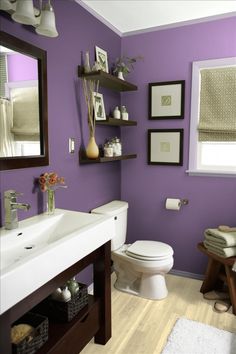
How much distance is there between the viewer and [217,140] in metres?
2.51

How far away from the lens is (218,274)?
2.39 m

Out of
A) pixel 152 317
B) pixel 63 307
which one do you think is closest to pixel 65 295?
pixel 63 307

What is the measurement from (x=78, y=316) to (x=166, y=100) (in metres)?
1.98

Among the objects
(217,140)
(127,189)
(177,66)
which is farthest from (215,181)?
(177,66)

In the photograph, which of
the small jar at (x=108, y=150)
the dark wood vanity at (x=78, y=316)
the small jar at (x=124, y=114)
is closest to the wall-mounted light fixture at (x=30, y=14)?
the small jar at (x=108, y=150)

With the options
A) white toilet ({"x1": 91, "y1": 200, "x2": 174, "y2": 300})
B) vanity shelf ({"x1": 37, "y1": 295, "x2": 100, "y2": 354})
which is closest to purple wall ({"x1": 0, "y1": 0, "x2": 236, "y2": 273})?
white toilet ({"x1": 91, "y1": 200, "x2": 174, "y2": 300})

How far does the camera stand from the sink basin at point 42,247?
3.42ft

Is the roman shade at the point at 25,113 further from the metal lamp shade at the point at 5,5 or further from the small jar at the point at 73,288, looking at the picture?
the small jar at the point at 73,288

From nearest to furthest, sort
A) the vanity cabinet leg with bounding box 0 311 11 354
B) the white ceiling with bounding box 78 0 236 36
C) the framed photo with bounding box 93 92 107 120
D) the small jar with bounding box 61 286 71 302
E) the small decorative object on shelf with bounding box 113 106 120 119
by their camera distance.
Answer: the vanity cabinet leg with bounding box 0 311 11 354 → the small jar with bounding box 61 286 71 302 → the white ceiling with bounding box 78 0 236 36 → the framed photo with bounding box 93 92 107 120 → the small decorative object on shelf with bounding box 113 106 120 119

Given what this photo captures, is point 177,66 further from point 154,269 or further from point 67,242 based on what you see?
point 67,242

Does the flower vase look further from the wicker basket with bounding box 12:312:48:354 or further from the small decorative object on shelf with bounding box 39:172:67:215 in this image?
the wicker basket with bounding box 12:312:48:354

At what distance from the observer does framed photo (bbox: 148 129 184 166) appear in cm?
266

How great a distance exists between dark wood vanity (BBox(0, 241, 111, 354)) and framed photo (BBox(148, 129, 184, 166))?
125 centimetres

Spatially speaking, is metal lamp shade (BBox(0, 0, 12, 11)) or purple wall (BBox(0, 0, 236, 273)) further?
purple wall (BBox(0, 0, 236, 273))
